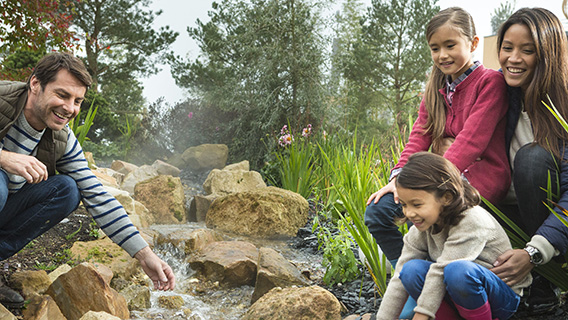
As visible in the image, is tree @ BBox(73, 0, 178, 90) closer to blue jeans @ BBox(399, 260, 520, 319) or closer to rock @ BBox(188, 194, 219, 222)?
rock @ BBox(188, 194, 219, 222)

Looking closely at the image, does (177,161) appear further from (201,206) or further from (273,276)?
(273,276)

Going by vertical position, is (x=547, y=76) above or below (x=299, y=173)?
above

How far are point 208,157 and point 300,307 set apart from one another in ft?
22.1

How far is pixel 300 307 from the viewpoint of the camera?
7.95 ft

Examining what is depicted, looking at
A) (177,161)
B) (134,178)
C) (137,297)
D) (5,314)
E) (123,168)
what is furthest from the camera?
(177,161)

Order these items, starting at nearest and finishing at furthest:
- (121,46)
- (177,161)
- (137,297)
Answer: (137,297) < (177,161) < (121,46)

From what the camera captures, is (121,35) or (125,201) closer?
(125,201)

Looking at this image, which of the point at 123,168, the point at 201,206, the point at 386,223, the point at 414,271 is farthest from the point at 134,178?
the point at 414,271

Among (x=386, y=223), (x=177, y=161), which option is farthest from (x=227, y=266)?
(x=177, y=161)

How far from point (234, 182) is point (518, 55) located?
4.58 m

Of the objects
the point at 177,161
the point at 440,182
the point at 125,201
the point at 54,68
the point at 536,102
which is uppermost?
the point at 54,68

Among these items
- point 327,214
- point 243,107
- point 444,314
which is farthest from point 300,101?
point 444,314

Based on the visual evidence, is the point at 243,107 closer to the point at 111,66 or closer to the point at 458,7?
the point at 111,66

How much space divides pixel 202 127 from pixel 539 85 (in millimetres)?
8720
